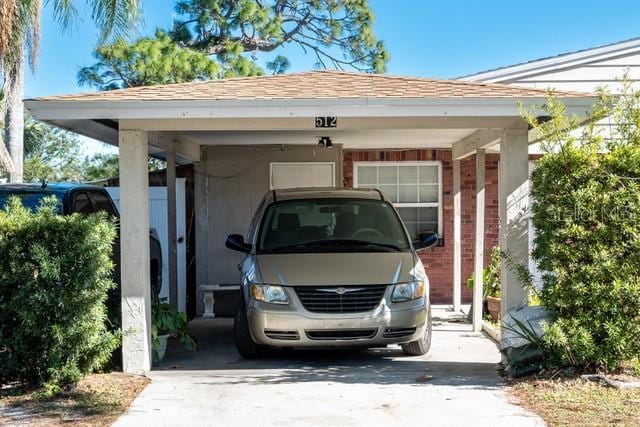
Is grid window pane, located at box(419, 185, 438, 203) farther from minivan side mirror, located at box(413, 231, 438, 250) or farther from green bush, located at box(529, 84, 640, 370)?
green bush, located at box(529, 84, 640, 370)

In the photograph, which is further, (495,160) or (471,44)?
(471,44)

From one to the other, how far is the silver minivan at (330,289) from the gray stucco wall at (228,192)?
12.2 feet

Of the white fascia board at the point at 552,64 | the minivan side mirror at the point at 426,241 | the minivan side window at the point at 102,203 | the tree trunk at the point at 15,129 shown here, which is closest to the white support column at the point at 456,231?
the white fascia board at the point at 552,64

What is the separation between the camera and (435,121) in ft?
26.4

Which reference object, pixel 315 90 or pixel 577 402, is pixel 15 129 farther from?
pixel 577 402

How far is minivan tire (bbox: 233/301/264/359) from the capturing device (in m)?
8.62

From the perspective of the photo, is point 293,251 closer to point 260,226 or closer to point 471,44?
point 260,226

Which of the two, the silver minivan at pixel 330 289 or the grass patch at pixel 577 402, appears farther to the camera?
the silver minivan at pixel 330 289

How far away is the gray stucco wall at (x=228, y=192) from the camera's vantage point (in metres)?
12.9

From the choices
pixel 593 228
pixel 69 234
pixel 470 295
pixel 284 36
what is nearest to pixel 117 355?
pixel 69 234

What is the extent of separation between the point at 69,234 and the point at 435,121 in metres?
3.65

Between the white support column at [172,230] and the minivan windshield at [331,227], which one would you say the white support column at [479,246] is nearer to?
the minivan windshield at [331,227]

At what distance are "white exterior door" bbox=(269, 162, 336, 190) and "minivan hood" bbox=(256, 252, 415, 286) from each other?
4.42 meters

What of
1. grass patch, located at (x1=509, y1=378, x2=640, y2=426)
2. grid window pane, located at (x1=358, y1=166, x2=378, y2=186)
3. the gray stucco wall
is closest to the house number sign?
grass patch, located at (x1=509, y1=378, x2=640, y2=426)
